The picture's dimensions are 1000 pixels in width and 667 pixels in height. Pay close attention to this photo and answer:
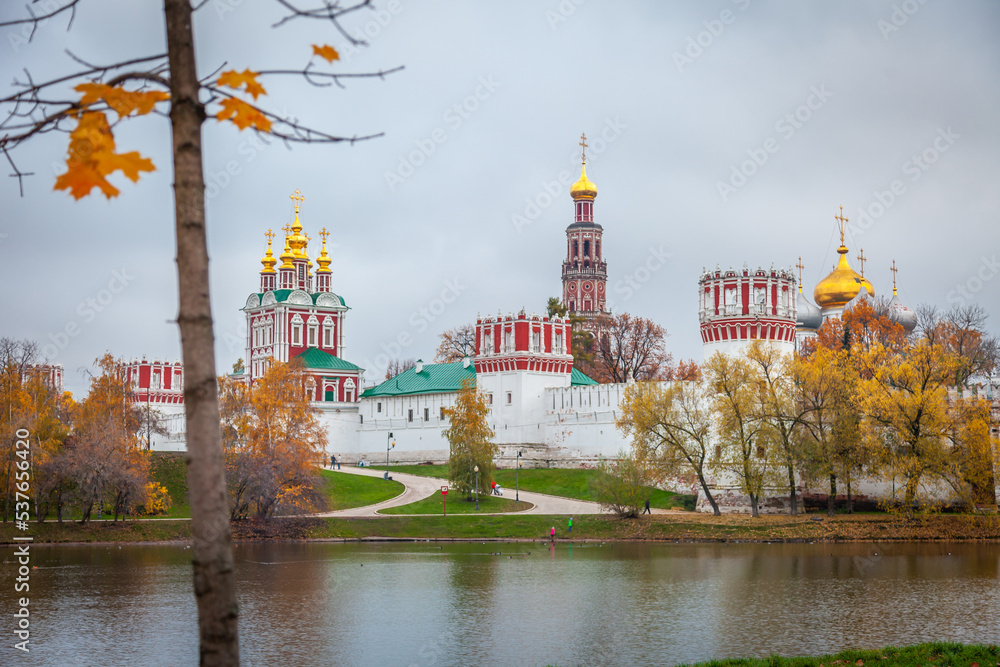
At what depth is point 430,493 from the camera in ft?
188

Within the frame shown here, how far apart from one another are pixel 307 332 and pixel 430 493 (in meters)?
29.5

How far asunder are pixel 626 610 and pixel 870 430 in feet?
82.5

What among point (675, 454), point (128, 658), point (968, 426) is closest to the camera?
point (128, 658)

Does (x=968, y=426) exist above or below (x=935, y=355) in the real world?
below

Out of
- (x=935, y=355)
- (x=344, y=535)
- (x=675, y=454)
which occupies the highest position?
(x=935, y=355)

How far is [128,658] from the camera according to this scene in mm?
19297

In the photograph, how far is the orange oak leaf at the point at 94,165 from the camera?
520cm

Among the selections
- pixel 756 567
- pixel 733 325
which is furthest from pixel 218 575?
pixel 733 325

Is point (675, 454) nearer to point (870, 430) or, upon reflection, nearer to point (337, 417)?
point (870, 430)

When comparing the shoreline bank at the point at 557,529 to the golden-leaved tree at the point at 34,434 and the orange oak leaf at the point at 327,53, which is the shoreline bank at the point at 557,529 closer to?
the golden-leaved tree at the point at 34,434

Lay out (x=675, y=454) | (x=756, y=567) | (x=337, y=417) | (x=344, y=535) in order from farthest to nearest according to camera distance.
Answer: (x=337, y=417)
(x=675, y=454)
(x=344, y=535)
(x=756, y=567)

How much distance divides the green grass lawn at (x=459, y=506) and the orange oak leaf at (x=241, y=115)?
46786mm

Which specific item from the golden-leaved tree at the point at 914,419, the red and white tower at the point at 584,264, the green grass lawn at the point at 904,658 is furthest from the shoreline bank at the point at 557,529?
the red and white tower at the point at 584,264

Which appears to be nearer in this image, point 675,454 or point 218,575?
point 218,575
